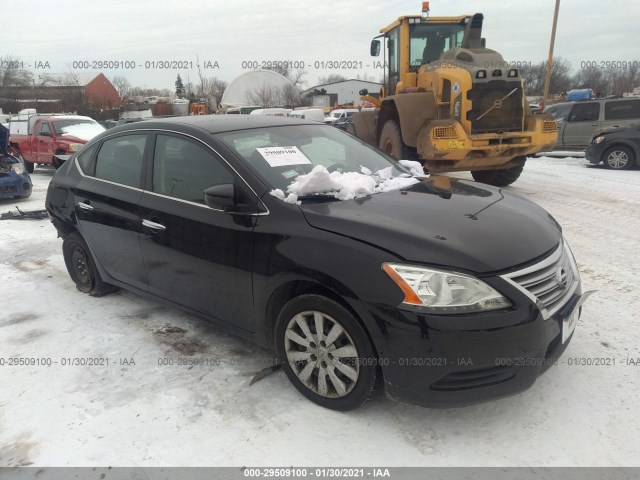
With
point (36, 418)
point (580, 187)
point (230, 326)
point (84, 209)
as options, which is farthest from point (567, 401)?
point (580, 187)

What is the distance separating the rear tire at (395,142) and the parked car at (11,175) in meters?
7.10

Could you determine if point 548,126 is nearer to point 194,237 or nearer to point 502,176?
point 502,176

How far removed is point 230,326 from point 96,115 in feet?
140

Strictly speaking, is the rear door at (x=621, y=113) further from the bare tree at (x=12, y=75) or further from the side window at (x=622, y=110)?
the bare tree at (x=12, y=75)

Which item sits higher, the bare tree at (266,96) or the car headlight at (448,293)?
→ the bare tree at (266,96)

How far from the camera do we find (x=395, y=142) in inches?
341

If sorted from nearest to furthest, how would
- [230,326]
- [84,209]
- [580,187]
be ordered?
[230,326], [84,209], [580,187]

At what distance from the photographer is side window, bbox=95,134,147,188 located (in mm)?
3775

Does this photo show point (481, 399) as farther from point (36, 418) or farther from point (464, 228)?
point (36, 418)

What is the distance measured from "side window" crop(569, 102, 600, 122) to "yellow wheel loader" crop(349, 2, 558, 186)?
6.24 m

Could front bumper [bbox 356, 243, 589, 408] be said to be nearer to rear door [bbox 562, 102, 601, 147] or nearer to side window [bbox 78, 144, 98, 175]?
side window [bbox 78, 144, 98, 175]

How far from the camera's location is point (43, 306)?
4.34 m

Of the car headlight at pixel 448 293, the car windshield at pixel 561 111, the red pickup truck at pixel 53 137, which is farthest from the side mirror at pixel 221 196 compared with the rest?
the car windshield at pixel 561 111

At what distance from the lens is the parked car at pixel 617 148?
10.9 m
